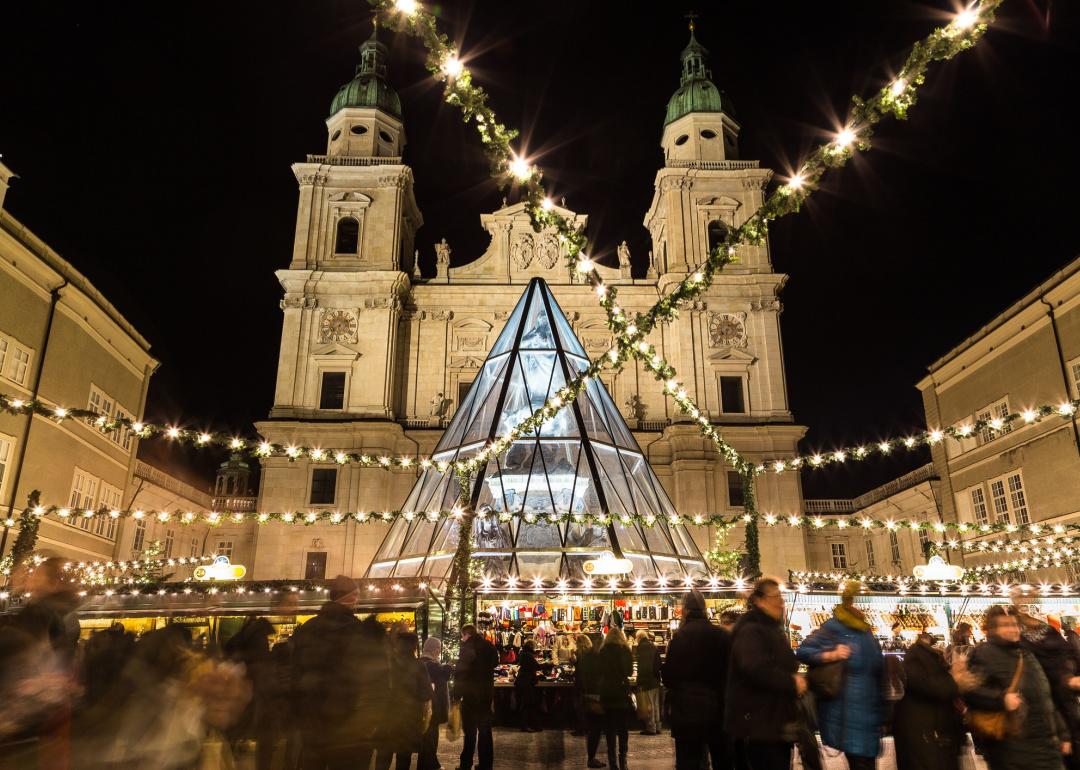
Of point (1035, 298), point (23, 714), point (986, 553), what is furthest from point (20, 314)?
point (986, 553)

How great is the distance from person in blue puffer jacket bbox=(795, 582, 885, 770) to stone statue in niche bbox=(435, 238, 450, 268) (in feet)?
98.3

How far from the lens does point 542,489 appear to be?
16.2 meters

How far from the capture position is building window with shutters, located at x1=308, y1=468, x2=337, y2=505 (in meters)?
28.7

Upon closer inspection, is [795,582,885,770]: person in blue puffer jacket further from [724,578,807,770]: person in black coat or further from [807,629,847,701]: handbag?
[724,578,807,770]: person in black coat

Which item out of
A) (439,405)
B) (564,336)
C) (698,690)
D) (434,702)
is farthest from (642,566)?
(439,405)

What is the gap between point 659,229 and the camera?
3647 centimetres

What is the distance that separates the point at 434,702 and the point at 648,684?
3088 mm

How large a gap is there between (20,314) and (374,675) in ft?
74.6

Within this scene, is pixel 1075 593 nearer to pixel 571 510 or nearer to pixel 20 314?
pixel 571 510

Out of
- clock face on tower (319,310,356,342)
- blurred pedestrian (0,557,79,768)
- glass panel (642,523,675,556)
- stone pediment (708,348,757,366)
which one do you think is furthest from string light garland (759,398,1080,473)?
clock face on tower (319,310,356,342)

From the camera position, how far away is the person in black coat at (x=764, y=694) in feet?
14.7

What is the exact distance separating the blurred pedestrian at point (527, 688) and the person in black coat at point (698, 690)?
5.43 metres

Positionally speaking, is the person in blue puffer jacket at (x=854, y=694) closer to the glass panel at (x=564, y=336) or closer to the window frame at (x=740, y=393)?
the glass panel at (x=564, y=336)

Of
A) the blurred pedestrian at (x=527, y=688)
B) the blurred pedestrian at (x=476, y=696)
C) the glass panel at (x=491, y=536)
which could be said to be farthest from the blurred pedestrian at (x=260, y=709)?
the glass panel at (x=491, y=536)
